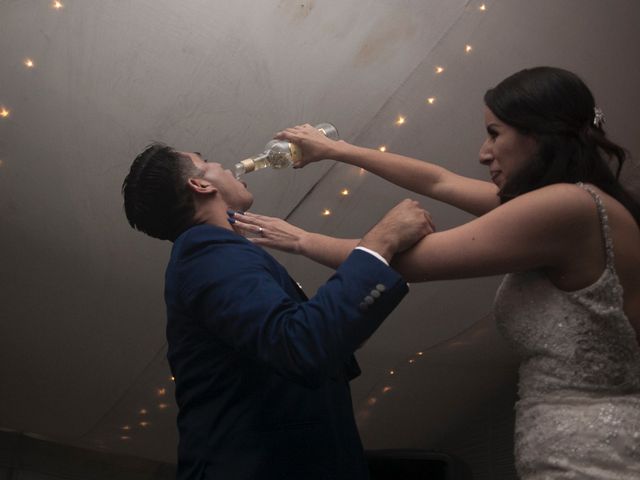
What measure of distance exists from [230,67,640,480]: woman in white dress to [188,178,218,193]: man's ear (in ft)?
1.43

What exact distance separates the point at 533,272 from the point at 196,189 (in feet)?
1.92

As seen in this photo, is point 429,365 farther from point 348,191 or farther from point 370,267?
point 370,267

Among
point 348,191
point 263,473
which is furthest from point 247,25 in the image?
point 263,473

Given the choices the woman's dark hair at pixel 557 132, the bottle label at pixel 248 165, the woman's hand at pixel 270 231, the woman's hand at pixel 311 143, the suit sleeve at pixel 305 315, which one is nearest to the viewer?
the suit sleeve at pixel 305 315

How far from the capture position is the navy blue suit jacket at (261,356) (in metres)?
0.99

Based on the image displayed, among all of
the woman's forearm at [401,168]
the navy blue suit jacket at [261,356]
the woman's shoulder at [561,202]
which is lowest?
the navy blue suit jacket at [261,356]

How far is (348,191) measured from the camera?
7.24 ft

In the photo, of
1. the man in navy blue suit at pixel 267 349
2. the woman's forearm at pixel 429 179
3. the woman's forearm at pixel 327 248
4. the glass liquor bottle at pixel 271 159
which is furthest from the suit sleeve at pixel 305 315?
the glass liquor bottle at pixel 271 159

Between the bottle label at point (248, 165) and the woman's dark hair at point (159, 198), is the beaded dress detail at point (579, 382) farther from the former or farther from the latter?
the bottle label at point (248, 165)

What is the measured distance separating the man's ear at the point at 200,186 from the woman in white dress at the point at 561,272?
1.43 feet

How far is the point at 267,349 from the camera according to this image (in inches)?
39.2

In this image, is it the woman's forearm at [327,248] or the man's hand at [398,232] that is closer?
the man's hand at [398,232]

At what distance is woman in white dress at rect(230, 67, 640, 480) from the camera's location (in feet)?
3.43

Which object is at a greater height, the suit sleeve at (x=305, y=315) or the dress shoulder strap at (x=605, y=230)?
the dress shoulder strap at (x=605, y=230)
